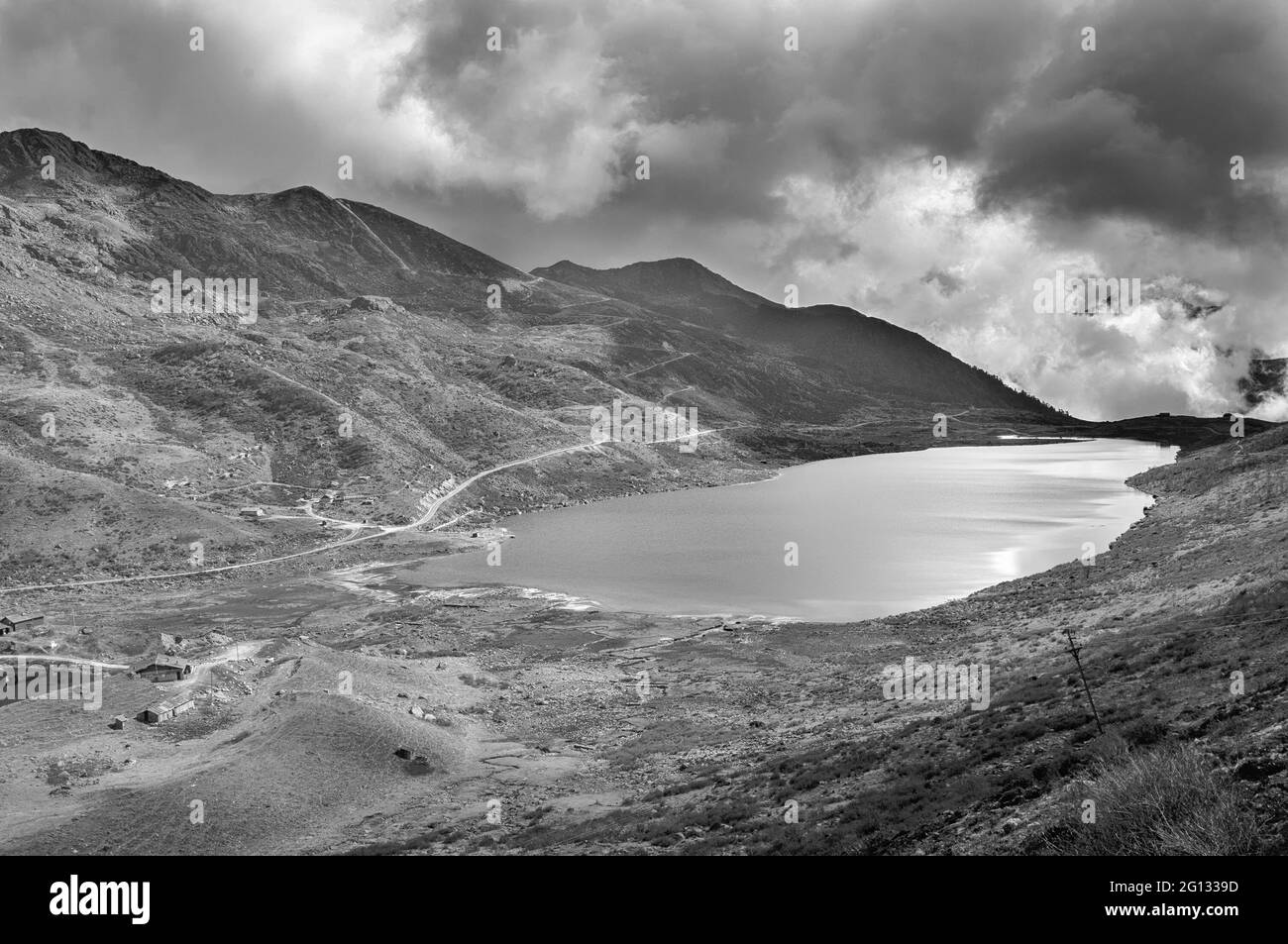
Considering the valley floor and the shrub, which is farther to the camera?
the valley floor

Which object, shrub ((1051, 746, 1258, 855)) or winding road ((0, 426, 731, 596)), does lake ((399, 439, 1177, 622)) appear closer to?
winding road ((0, 426, 731, 596))

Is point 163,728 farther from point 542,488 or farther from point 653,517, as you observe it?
point 542,488

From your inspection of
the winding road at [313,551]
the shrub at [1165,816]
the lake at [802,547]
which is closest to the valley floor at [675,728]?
the shrub at [1165,816]

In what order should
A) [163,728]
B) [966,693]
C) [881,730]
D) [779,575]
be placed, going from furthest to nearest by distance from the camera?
[779,575] → [163,728] → [966,693] → [881,730]

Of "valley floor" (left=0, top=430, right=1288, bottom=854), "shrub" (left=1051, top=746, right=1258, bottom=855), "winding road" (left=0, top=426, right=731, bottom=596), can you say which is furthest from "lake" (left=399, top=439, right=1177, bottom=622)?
"shrub" (left=1051, top=746, right=1258, bottom=855)

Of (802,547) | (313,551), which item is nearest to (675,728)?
(802,547)

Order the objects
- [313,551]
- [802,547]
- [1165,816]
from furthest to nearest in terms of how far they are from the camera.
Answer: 1. [802,547]
2. [313,551]
3. [1165,816]

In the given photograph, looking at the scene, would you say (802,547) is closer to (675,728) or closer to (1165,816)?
(675,728)
